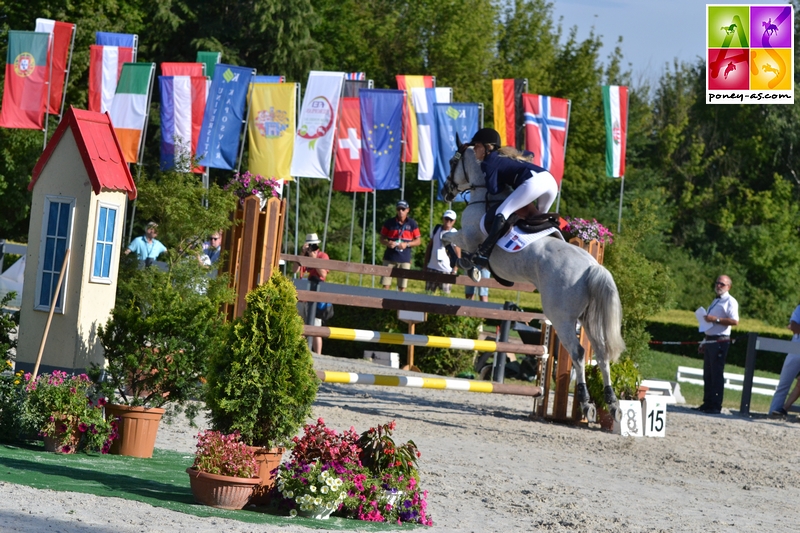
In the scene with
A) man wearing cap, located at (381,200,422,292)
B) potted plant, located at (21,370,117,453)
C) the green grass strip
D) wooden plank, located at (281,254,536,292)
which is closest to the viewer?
the green grass strip

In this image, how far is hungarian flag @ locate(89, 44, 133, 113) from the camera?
20.2m

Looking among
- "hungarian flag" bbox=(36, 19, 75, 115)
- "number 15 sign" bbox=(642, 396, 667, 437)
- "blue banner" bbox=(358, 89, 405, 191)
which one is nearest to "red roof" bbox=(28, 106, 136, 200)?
"number 15 sign" bbox=(642, 396, 667, 437)

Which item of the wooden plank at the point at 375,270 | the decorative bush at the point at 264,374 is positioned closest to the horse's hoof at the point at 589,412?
the wooden plank at the point at 375,270

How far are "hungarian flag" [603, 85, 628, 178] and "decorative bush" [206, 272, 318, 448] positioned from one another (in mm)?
16365

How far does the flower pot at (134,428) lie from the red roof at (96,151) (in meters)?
1.60

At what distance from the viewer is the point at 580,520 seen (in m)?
6.12

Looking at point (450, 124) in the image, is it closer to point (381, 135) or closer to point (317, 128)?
point (381, 135)

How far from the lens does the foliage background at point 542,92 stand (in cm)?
3036

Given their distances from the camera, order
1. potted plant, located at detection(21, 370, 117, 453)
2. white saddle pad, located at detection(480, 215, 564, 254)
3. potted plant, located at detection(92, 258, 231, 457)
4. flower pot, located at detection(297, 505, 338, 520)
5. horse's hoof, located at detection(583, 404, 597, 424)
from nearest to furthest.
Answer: flower pot, located at detection(297, 505, 338, 520), potted plant, located at detection(21, 370, 117, 453), potted plant, located at detection(92, 258, 231, 457), horse's hoof, located at detection(583, 404, 597, 424), white saddle pad, located at detection(480, 215, 564, 254)

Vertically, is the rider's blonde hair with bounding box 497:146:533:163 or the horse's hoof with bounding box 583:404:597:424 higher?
the rider's blonde hair with bounding box 497:146:533:163

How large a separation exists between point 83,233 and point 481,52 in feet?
108

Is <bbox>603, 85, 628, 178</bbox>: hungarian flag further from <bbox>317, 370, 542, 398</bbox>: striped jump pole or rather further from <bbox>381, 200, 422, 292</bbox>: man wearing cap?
<bbox>317, 370, 542, 398</bbox>: striped jump pole

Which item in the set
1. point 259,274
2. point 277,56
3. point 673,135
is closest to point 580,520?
point 259,274

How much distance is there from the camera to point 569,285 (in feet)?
27.0
